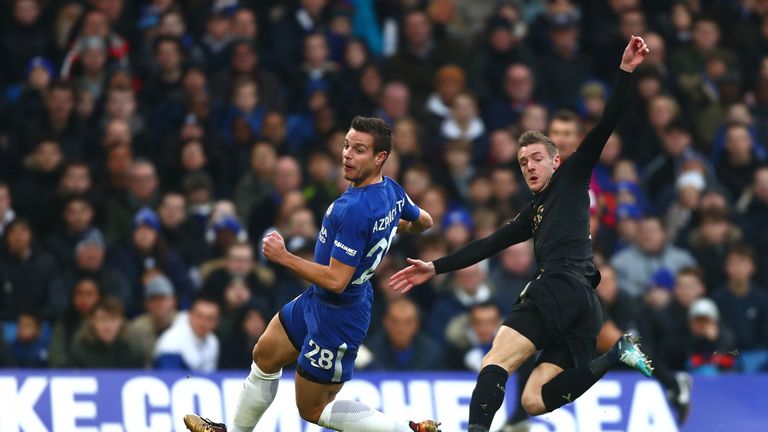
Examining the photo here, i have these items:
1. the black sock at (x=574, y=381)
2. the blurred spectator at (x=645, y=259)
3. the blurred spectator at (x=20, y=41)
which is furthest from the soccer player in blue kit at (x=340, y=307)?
the blurred spectator at (x=20, y=41)

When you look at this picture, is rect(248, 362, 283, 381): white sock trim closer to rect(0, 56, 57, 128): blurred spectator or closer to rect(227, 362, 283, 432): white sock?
rect(227, 362, 283, 432): white sock

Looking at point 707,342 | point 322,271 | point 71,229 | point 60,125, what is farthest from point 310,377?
point 60,125

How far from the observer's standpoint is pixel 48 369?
1218 centimetres

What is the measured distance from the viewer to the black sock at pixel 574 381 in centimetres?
925

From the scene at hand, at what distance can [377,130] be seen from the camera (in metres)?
9.18

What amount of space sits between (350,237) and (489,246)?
46.5 inches

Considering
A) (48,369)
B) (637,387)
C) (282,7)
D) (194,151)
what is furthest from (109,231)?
(637,387)

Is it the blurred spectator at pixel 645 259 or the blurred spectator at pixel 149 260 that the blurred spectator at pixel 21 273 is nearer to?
the blurred spectator at pixel 149 260

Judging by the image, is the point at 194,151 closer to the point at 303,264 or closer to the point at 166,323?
the point at 166,323

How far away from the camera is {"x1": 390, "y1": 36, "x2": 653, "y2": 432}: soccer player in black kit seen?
9.12 metres

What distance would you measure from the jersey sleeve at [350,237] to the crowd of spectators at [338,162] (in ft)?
13.1

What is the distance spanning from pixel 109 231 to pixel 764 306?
6.45 metres

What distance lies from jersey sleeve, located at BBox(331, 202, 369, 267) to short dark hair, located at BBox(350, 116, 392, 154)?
442mm

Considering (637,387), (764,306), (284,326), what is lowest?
(284,326)
